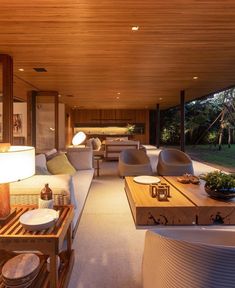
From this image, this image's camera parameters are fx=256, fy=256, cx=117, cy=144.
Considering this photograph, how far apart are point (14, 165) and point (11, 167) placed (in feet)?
0.08

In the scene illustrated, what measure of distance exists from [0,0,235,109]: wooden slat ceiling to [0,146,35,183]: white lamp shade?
1.63 metres

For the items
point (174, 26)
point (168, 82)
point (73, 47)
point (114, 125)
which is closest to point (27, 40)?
point (73, 47)

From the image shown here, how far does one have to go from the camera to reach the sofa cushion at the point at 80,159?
215 inches

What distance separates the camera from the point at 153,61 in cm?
476

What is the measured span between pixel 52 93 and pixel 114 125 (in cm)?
772

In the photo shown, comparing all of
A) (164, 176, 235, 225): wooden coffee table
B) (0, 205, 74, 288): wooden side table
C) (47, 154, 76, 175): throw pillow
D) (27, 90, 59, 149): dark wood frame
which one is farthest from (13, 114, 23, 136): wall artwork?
(0, 205, 74, 288): wooden side table

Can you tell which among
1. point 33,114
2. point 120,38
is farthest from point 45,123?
point 120,38

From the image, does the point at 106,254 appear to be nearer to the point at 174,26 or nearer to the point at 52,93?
the point at 174,26

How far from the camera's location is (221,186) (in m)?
3.17

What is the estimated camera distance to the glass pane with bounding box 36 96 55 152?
8406 mm

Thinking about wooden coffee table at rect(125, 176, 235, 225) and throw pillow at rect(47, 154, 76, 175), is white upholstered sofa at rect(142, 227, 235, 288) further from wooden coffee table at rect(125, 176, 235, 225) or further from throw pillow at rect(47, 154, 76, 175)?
throw pillow at rect(47, 154, 76, 175)

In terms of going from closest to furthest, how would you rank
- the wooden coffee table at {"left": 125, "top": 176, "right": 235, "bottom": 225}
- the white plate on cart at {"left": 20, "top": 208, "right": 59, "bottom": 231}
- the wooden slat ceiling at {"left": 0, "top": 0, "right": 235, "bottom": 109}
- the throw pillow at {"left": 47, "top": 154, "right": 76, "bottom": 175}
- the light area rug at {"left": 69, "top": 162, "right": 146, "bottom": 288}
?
the white plate on cart at {"left": 20, "top": 208, "right": 59, "bottom": 231} → the light area rug at {"left": 69, "top": 162, "right": 146, "bottom": 288} → the wooden slat ceiling at {"left": 0, "top": 0, "right": 235, "bottom": 109} → the wooden coffee table at {"left": 125, "top": 176, "right": 235, "bottom": 225} → the throw pillow at {"left": 47, "top": 154, "right": 76, "bottom": 175}

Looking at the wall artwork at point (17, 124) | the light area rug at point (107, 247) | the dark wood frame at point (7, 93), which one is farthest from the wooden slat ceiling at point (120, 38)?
the wall artwork at point (17, 124)

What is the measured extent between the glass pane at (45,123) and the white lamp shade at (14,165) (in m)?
6.72
